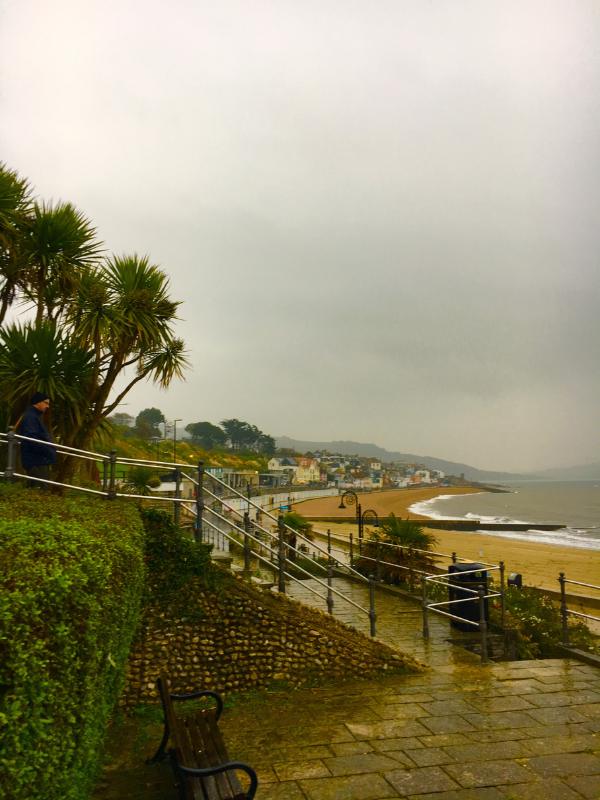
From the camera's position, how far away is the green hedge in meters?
2.27

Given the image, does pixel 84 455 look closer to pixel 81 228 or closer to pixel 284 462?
pixel 81 228

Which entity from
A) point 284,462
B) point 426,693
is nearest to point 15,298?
point 426,693

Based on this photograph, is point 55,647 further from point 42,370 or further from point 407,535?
point 407,535

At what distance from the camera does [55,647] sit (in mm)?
2635

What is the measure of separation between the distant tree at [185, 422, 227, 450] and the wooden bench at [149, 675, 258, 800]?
163 m

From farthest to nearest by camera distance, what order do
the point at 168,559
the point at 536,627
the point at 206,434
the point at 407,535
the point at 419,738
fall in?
1. the point at 206,434
2. the point at 407,535
3. the point at 536,627
4. the point at 168,559
5. the point at 419,738

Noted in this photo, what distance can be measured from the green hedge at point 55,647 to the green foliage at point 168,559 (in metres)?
2.53

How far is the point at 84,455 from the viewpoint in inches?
277

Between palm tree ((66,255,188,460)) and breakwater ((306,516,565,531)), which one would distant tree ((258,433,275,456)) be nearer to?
breakwater ((306,516,565,531))

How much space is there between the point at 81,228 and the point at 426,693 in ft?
32.3

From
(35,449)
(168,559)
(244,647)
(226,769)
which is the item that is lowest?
(244,647)

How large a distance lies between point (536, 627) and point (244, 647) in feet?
15.1

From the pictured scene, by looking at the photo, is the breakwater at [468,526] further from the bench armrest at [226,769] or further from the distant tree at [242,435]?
the distant tree at [242,435]

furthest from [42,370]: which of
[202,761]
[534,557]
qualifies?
[534,557]
